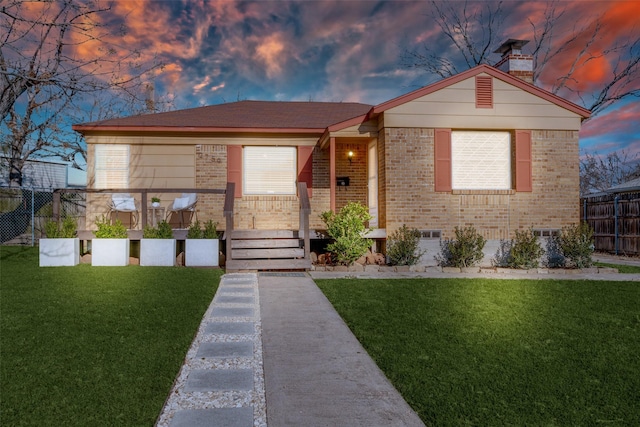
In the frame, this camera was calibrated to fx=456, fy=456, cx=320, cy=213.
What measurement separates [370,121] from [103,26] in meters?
6.41

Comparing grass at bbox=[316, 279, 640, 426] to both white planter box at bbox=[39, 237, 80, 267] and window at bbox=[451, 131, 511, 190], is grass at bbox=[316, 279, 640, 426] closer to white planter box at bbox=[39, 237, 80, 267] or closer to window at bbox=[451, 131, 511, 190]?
window at bbox=[451, 131, 511, 190]

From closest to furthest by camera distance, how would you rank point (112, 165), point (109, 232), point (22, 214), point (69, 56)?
point (69, 56)
point (109, 232)
point (112, 165)
point (22, 214)

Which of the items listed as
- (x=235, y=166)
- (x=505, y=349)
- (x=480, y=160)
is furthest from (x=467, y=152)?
(x=505, y=349)

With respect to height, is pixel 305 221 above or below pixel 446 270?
above

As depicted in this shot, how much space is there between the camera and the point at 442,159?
1007 centimetres

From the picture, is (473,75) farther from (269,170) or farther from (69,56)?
(69,56)

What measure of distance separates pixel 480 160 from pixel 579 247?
2768 millimetres

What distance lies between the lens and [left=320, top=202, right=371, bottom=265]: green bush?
928cm

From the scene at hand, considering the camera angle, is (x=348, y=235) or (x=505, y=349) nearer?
(x=505, y=349)

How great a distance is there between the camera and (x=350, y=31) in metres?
17.1

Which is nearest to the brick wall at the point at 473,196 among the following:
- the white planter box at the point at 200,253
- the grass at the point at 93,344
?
the white planter box at the point at 200,253

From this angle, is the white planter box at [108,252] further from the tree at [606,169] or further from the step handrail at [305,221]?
the tree at [606,169]

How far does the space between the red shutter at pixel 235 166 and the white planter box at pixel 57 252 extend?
13.2 ft

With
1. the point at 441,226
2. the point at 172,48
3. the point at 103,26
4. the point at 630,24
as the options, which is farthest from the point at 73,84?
the point at 630,24
